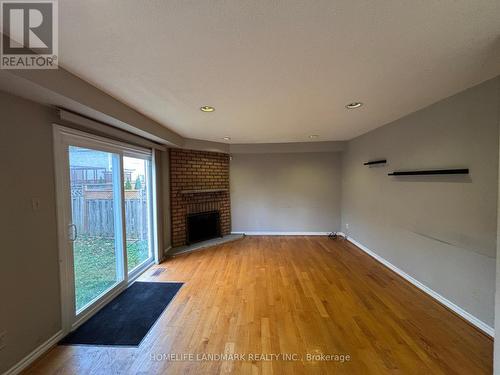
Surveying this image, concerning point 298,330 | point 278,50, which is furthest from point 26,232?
point 298,330

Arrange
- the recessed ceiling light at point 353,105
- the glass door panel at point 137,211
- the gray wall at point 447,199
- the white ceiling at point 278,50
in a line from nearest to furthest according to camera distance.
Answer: the white ceiling at point 278,50 → the gray wall at point 447,199 → the recessed ceiling light at point 353,105 → the glass door panel at point 137,211

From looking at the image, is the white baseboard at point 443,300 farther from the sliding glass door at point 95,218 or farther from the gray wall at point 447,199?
the sliding glass door at point 95,218

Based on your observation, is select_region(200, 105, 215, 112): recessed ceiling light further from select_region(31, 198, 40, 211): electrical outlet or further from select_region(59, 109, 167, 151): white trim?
select_region(31, 198, 40, 211): electrical outlet

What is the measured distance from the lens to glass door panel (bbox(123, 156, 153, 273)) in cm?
325

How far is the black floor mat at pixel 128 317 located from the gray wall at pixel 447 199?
326 cm

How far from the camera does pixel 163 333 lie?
83.7 inches

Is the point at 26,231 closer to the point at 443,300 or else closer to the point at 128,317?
the point at 128,317

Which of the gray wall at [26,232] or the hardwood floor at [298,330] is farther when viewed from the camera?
the hardwood floor at [298,330]

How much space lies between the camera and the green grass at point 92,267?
2.35 meters

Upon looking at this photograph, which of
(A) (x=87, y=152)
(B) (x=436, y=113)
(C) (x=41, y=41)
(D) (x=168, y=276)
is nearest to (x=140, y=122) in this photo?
(A) (x=87, y=152)

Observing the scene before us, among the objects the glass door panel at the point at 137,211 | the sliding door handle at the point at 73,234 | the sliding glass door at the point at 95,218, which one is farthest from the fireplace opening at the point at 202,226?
the sliding door handle at the point at 73,234

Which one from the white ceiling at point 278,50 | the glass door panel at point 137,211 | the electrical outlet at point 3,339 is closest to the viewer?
the white ceiling at point 278,50

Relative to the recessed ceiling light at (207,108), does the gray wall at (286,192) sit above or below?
below

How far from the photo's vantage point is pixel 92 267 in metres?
2.57
